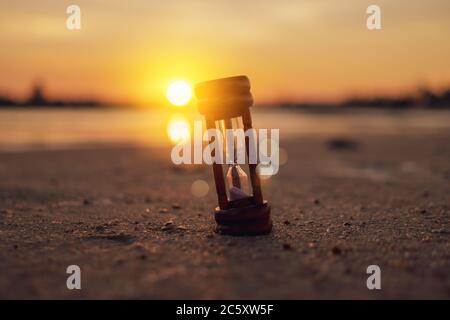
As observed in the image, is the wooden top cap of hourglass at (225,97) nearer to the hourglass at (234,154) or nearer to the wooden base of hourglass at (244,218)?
the hourglass at (234,154)

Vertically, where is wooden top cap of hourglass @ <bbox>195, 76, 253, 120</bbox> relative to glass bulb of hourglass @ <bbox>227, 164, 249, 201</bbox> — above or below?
above

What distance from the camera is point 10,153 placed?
20.7m

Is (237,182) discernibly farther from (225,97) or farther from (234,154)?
(225,97)

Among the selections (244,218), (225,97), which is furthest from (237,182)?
(225,97)

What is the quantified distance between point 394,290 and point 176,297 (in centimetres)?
192

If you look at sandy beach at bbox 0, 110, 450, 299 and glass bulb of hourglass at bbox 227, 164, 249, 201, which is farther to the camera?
glass bulb of hourglass at bbox 227, 164, 249, 201

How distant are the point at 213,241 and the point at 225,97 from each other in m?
1.72

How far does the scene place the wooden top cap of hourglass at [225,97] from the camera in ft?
19.2

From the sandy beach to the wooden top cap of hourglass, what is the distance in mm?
1532

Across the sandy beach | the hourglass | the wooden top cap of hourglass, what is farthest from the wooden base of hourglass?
the wooden top cap of hourglass

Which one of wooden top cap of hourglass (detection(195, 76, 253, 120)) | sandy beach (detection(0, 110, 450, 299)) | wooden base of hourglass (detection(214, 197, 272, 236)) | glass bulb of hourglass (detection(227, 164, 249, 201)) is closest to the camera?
sandy beach (detection(0, 110, 450, 299))

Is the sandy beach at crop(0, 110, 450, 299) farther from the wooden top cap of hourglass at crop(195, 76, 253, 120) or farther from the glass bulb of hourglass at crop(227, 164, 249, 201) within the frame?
the wooden top cap of hourglass at crop(195, 76, 253, 120)

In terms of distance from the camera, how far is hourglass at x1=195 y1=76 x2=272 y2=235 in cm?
588

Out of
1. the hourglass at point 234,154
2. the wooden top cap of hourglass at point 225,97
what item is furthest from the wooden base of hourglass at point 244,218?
the wooden top cap of hourglass at point 225,97
